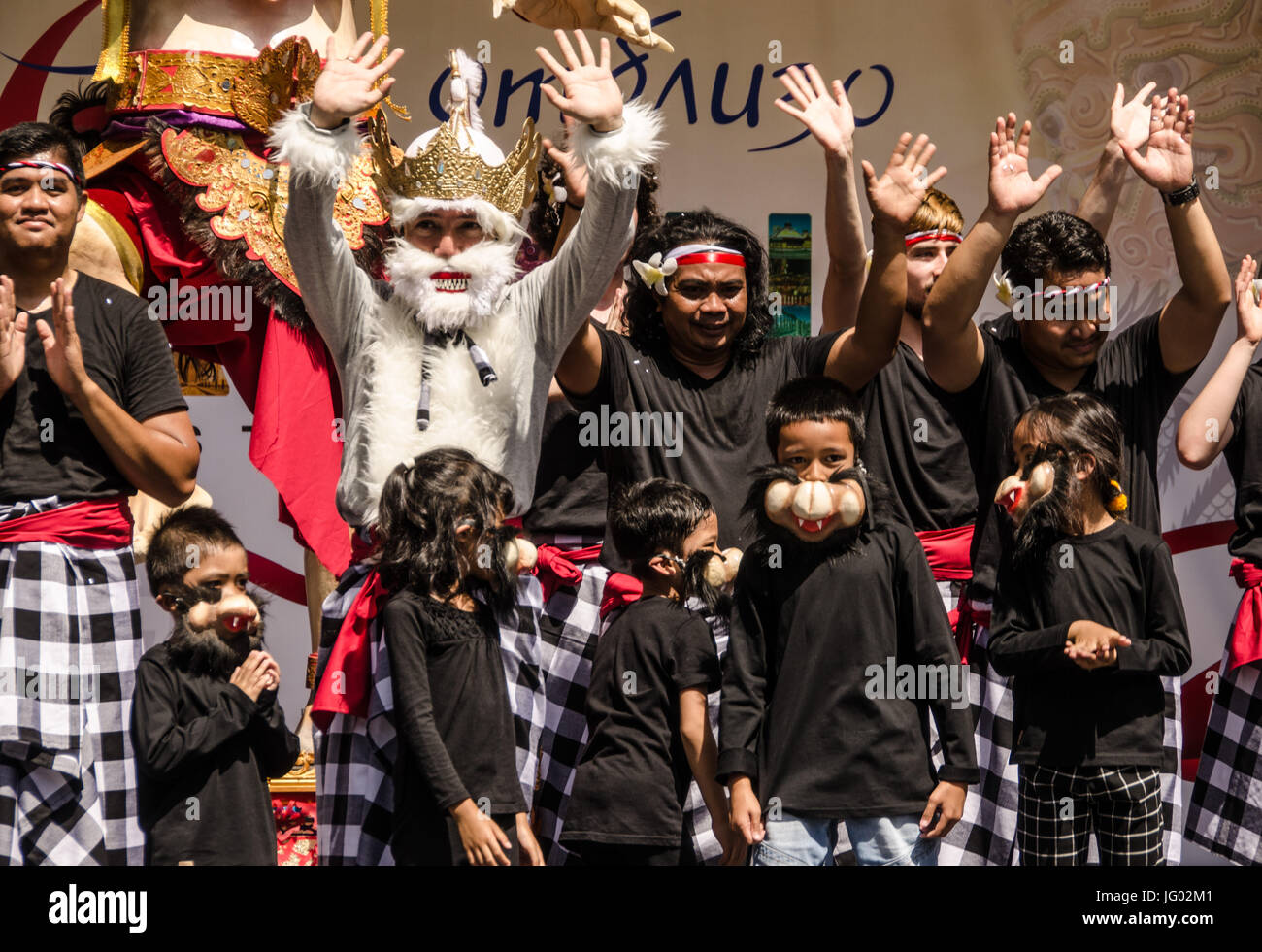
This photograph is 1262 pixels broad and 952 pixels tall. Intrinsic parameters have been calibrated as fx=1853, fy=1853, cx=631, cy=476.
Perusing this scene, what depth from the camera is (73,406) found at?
152 inches

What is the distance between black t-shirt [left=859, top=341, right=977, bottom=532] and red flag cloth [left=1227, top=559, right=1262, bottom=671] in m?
0.63

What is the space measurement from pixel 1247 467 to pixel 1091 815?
3.47 feet

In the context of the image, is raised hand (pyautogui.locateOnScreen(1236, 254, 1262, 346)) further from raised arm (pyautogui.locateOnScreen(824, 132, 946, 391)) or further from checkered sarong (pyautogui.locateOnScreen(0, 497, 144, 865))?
checkered sarong (pyautogui.locateOnScreen(0, 497, 144, 865))

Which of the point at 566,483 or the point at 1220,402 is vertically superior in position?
the point at 1220,402

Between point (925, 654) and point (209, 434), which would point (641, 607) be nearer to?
point (925, 654)

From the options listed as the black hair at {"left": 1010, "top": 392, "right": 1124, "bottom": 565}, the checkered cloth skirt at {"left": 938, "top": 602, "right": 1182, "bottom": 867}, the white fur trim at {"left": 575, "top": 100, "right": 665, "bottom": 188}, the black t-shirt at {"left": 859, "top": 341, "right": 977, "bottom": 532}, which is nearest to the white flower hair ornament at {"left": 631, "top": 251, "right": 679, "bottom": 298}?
the white fur trim at {"left": 575, "top": 100, "right": 665, "bottom": 188}

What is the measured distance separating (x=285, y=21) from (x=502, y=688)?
2.16 m

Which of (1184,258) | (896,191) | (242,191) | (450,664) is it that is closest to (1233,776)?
(1184,258)

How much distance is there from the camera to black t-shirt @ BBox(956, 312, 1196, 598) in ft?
13.0

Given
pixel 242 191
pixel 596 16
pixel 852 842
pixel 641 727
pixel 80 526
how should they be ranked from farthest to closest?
pixel 596 16, pixel 242 191, pixel 80 526, pixel 641 727, pixel 852 842

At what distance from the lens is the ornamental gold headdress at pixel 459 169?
399 centimetres

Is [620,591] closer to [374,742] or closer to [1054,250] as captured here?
[374,742]

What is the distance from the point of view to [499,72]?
5785 mm

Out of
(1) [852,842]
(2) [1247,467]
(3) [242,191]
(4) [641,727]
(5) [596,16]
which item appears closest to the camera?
(1) [852,842]
